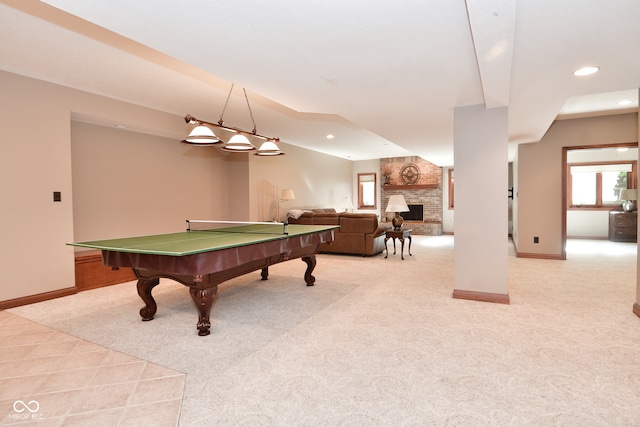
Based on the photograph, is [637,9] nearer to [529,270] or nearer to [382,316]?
[382,316]

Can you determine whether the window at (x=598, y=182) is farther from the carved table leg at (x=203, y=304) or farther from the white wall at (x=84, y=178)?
the carved table leg at (x=203, y=304)

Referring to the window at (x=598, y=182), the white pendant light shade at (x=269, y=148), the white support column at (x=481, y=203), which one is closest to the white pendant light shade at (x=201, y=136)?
the white pendant light shade at (x=269, y=148)

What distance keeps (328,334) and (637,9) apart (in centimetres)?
296

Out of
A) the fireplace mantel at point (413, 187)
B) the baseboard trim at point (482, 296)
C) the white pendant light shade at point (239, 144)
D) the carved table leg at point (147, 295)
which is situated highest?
the white pendant light shade at point (239, 144)

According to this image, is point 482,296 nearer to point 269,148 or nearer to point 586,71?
point 586,71

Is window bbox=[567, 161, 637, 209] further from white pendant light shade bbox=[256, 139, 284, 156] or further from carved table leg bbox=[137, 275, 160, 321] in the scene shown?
carved table leg bbox=[137, 275, 160, 321]

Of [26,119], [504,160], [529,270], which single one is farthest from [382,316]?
[26,119]

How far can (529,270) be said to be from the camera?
17.6 feet

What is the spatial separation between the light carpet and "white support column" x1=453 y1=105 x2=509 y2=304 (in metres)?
0.28

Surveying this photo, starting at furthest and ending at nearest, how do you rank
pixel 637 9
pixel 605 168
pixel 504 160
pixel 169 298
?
pixel 605 168
pixel 169 298
pixel 504 160
pixel 637 9

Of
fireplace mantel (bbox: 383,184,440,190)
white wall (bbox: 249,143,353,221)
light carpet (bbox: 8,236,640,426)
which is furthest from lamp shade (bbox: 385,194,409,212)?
fireplace mantel (bbox: 383,184,440,190)

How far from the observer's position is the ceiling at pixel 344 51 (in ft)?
6.28

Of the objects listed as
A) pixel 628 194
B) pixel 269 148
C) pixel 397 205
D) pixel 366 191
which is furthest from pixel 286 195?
pixel 628 194

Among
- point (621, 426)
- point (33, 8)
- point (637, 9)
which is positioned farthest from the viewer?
point (33, 8)
